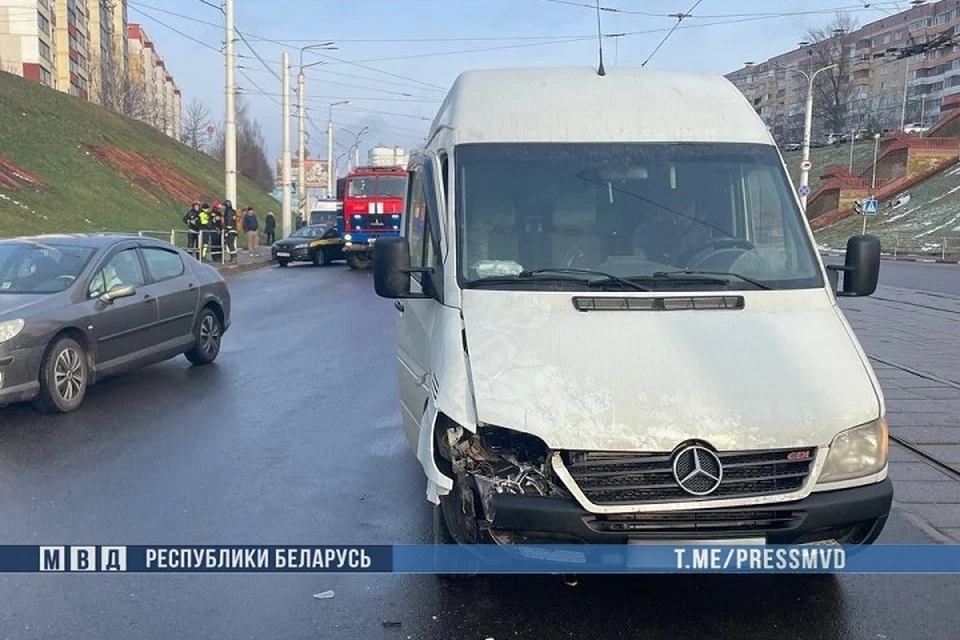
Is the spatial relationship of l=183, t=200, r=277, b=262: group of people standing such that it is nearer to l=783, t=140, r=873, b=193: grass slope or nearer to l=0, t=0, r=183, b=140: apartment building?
l=0, t=0, r=183, b=140: apartment building

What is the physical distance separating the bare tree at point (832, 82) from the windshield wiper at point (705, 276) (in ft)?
314

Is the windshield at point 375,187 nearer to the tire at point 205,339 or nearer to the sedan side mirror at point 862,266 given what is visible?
the tire at point 205,339

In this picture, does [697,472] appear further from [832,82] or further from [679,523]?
[832,82]

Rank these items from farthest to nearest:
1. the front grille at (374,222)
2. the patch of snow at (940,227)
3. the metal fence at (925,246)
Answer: the patch of snow at (940,227)
the metal fence at (925,246)
the front grille at (374,222)

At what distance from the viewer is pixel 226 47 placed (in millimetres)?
28203

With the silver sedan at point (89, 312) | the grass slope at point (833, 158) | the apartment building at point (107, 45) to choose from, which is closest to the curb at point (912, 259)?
the grass slope at point (833, 158)

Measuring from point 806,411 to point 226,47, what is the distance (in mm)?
27716

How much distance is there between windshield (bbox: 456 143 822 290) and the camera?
4.52 metres

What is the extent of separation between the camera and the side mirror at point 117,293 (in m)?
8.17

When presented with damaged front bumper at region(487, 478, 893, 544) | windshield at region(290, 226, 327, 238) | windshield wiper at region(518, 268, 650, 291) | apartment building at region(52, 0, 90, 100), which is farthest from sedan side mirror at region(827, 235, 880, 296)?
apartment building at region(52, 0, 90, 100)

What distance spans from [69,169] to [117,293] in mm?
38846

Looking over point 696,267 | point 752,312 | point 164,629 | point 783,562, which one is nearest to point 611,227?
point 696,267

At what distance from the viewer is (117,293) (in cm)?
832

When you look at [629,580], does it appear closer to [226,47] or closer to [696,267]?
[696,267]
